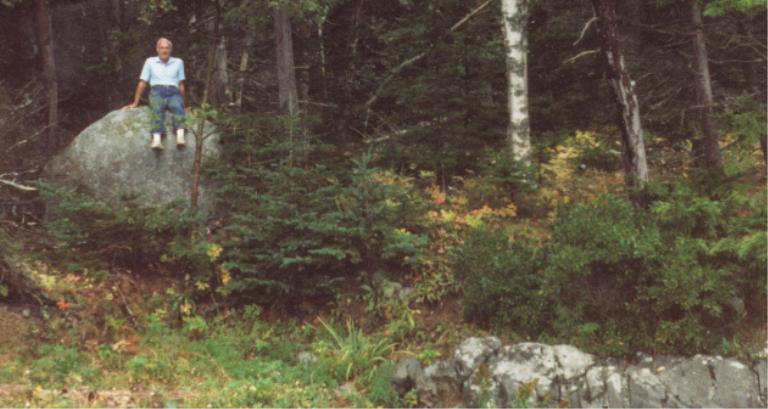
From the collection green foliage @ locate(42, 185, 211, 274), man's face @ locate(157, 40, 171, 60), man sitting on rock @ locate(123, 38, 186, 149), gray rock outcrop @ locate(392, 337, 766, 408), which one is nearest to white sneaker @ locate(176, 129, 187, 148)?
man sitting on rock @ locate(123, 38, 186, 149)

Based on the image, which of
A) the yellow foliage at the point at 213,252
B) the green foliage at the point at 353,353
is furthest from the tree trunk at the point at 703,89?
the yellow foliage at the point at 213,252

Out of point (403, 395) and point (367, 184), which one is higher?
point (367, 184)

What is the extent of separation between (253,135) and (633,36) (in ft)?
31.1

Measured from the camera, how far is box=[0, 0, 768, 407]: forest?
27.8 ft

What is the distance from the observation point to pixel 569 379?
858cm

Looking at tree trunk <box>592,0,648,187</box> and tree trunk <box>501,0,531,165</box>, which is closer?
tree trunk <box>592,0,648,187</box>

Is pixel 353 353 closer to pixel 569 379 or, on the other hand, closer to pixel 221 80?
pixel 569 379

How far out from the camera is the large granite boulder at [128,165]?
39.3ft

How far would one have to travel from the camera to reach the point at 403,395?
9047 millimetres

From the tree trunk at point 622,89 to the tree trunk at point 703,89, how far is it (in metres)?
1.61

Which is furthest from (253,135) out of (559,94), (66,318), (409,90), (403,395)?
(559,94)

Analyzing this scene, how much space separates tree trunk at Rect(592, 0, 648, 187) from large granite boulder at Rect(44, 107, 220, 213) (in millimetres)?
6848

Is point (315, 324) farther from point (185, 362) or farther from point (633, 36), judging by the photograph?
point (633, 36)

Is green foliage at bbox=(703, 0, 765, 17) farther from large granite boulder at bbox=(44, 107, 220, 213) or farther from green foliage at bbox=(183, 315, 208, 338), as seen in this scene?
green foliage at bbox=(183, 315, 208, 338)
